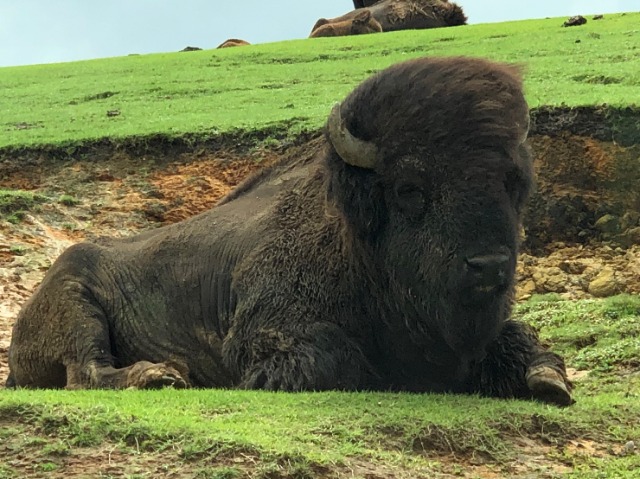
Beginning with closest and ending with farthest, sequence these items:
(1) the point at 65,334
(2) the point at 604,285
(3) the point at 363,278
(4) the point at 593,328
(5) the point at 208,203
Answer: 1. (3) the point at 363,278
2. (1) the point at 65,334
3. (4) the point at 593,328
4. (2) the point at 604,285
5. (5) the point at 208,203

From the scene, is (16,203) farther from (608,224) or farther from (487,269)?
(487,269)

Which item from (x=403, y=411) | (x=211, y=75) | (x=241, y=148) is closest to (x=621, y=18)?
(x=211, y=75)

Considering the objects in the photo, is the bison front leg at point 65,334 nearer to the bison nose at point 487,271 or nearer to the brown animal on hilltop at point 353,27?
the bison nose at point 487,271

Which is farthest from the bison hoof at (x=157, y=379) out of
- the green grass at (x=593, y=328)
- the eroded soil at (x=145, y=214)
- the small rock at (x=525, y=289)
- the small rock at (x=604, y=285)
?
the small rock at (x=604, y=285)

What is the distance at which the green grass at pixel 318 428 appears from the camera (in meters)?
4.70

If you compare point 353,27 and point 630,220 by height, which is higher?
point 353,27

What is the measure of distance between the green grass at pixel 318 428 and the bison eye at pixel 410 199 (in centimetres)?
106

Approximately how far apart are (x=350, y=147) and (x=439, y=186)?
70 cm

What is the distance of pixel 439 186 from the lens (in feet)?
20.3

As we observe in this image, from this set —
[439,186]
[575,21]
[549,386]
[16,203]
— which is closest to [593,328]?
[549,386]

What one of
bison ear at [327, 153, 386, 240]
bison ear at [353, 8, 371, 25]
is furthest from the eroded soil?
bison ear at [353, 8, 371, 25]

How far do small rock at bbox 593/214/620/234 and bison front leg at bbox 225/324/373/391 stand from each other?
516 centimetres

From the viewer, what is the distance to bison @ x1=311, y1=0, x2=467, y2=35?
35.3 meters

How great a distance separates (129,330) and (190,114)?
30.7ft
